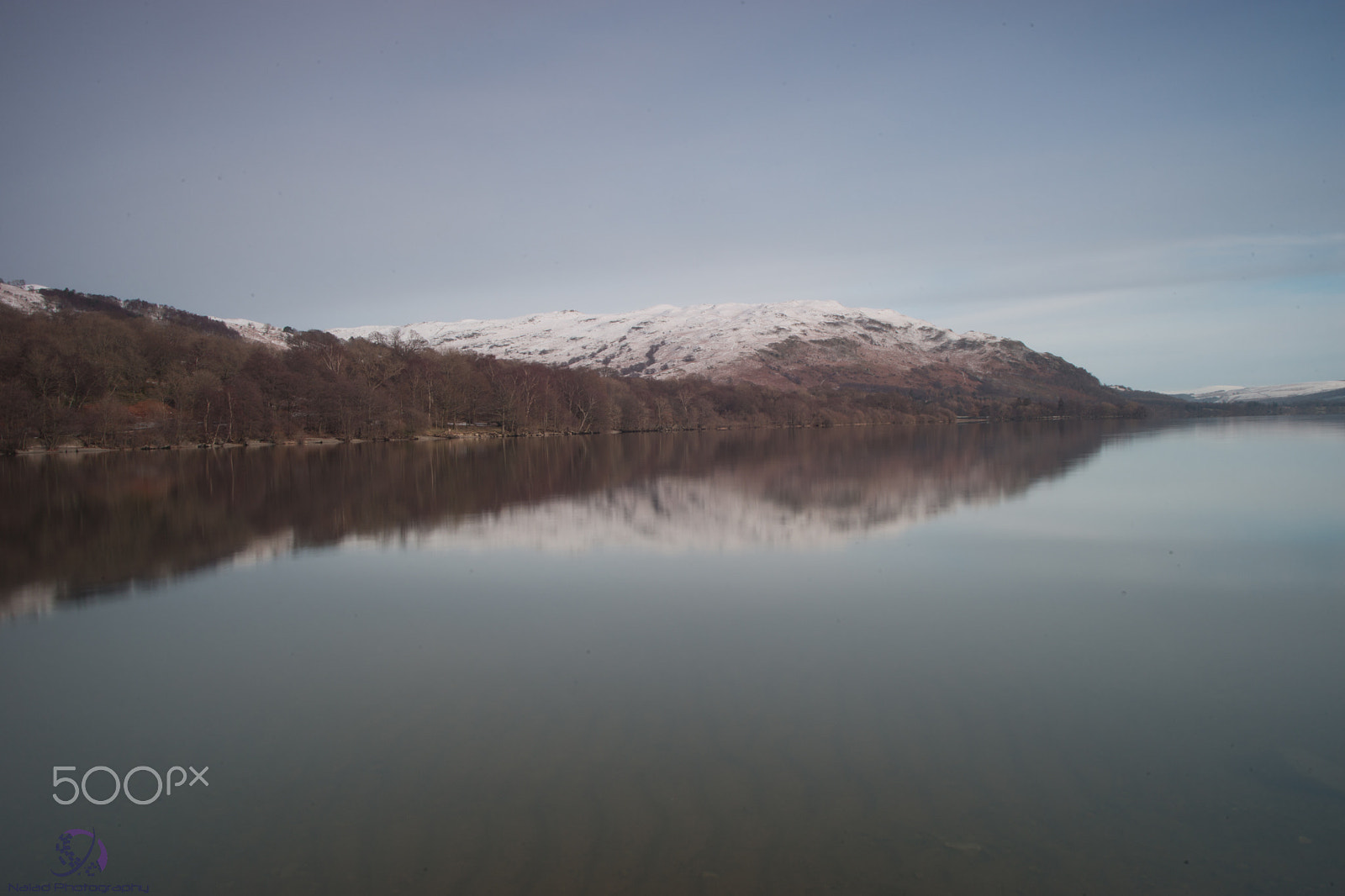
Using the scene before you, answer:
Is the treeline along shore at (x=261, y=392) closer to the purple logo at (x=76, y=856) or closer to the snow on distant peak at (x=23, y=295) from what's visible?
the purple logo at (x=76, y=856)

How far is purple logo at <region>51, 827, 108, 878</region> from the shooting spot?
4.18m

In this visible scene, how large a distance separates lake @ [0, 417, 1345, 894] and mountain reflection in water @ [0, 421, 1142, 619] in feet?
0.89

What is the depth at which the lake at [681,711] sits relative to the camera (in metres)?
4.16

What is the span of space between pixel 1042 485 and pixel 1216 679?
1742cm

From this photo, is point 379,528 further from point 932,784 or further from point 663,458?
point 663,458

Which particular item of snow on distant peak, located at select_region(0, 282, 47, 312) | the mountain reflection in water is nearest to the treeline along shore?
the mountain reflection in water

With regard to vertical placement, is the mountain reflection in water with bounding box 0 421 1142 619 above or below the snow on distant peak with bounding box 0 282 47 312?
below

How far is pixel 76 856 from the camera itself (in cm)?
429

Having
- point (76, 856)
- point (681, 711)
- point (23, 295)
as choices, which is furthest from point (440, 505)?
point (23, 295)

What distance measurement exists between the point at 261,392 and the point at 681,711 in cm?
6025

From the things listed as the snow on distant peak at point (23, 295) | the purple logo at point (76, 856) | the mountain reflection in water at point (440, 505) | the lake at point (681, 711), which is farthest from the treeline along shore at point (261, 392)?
the snow on distant peak at point (23, 295)

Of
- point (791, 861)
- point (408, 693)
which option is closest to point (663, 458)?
point (408, 693)

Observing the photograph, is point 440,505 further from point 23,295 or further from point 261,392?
point 23,295

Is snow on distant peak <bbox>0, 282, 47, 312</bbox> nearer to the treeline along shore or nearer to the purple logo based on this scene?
the treeline along shore
